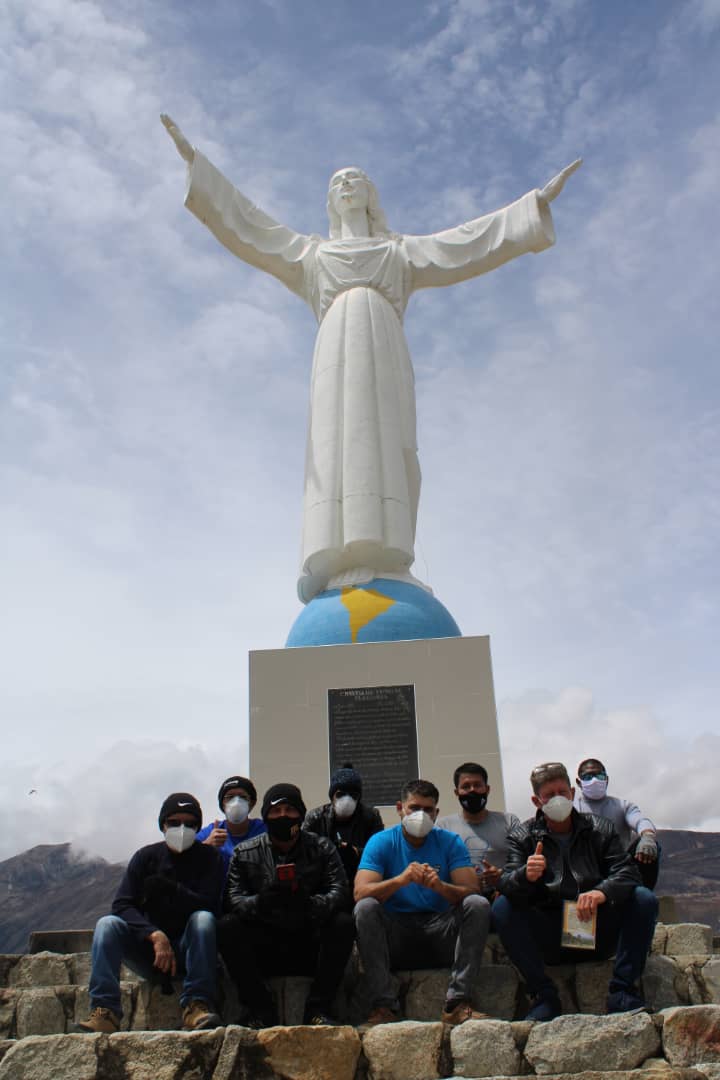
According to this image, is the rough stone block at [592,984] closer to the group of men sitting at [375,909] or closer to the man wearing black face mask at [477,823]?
the group of men sitting at [375,909]

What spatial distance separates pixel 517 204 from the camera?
1454 centimetres

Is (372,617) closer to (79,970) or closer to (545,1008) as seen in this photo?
(79,970)

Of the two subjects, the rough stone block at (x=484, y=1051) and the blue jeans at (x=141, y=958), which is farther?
the blue jeans at (x=141, y=958)

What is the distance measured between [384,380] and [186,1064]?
10.2 m

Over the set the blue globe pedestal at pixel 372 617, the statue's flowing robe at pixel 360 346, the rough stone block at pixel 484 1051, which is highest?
the statue's flowing robe at pixel 360 346

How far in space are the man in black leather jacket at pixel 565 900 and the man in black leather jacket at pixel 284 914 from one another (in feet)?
2.93

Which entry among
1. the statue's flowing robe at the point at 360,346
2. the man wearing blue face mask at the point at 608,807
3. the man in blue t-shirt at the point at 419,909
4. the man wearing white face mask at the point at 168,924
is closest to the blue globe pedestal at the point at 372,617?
the statue's flowing robe at the point at 360,346

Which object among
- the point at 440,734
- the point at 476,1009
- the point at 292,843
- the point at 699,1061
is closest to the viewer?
the point at 699,1061

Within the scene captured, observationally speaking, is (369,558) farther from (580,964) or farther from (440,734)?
(580,964)

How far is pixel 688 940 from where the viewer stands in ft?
19.4

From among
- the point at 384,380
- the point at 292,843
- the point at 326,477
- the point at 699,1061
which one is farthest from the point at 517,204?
the point at 699,1061

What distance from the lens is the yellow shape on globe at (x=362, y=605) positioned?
1067 cm

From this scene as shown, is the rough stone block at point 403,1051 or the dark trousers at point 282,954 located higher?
the dark trousers at point 282,954

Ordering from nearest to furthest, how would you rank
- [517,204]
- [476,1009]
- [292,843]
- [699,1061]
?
[699,1061] < [476,1009] < [292,843] < [517,204]
